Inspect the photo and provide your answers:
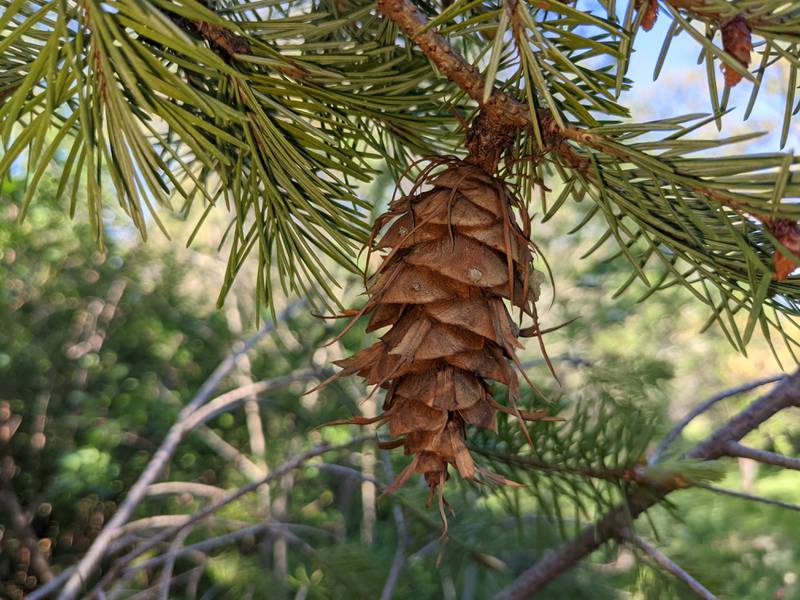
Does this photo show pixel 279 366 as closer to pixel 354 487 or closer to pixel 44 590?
pixel 354 487

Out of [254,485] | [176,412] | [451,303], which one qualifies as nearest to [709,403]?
[451,303]

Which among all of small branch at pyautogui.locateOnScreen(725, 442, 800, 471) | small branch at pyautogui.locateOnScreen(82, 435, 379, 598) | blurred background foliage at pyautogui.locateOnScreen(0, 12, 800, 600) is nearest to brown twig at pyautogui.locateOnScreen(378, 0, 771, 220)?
small branch at pyautogui.locateOnScreen(725, 442, 800, 471)

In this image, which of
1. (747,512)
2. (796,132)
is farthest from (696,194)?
(796,132)

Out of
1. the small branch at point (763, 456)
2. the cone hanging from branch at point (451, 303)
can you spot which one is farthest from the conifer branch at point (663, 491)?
the cone hanging from branch at point (451, 303)

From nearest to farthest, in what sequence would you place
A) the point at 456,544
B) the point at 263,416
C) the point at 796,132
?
the point at 456,544 < the point at 263,416 < the point at 796,132

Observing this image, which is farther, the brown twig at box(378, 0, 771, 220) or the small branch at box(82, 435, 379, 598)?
the small branch at box(82, 435, 379, 598)

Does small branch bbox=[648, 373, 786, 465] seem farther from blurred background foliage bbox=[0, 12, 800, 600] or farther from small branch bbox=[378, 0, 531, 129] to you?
blurred background foliage bbox=[0, 12, 800, 600]

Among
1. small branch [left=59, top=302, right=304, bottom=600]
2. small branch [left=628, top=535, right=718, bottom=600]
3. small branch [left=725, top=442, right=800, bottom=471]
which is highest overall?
small branch [left=725, top=442, right=800, bottom=471]

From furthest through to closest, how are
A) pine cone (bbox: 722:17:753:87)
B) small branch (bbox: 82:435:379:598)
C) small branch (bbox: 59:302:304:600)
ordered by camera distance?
small branch (bbox: 59:302:304:600) < small branch (bbox: 82:435:379:598) < pine cone (bbox: 722:17:753:87)
